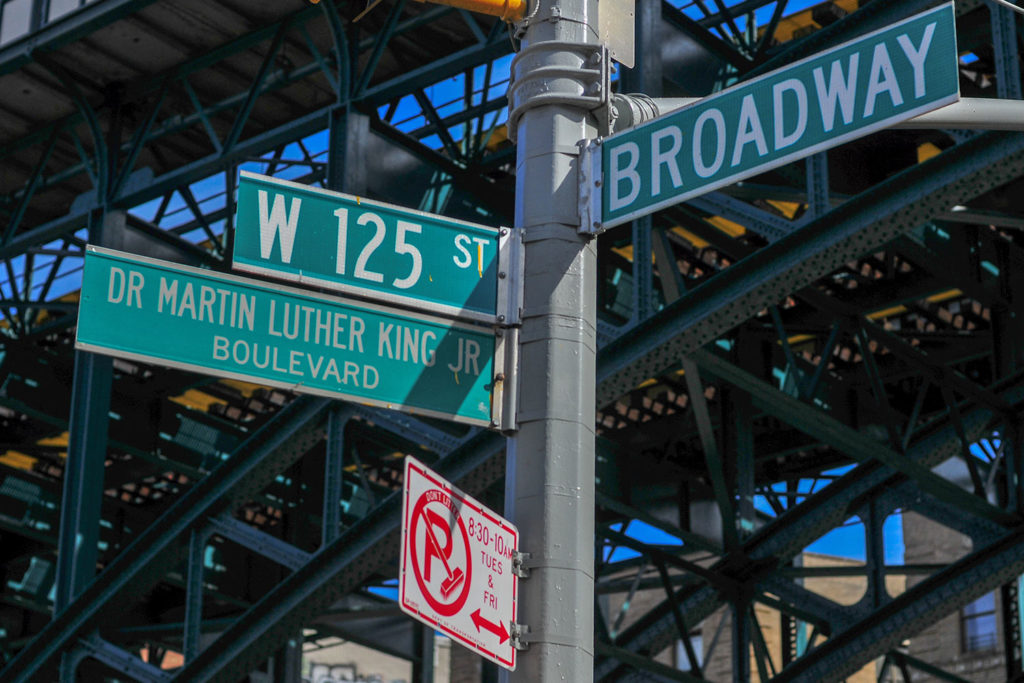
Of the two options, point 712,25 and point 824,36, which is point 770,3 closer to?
point 712,25

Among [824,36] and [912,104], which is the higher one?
[824,36]

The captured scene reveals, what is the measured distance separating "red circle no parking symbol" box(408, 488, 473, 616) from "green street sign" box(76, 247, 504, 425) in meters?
0.42

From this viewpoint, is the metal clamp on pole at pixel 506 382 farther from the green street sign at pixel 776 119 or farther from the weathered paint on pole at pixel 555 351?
the green street sign at pixel 776 119

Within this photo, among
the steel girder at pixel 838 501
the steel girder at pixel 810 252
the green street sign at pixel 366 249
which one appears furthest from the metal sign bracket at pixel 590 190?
the steel girder at pixel 838 501

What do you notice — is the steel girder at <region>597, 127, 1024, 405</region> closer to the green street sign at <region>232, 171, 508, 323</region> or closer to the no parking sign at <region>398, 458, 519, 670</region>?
the green street sign at <region>232, 171, 508, 323</region>

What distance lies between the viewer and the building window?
113 feet

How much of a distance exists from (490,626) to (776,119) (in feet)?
6.23

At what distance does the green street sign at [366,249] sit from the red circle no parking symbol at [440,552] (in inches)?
29.8

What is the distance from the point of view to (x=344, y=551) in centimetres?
1541

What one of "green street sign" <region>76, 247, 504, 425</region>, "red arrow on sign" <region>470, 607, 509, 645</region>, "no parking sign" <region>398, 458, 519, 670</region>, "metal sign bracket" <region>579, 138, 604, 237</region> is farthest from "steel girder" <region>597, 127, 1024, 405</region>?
"red arrow on sign" <region>470, 607, 509, 645</region>

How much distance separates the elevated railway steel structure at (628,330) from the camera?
1391 centimetres

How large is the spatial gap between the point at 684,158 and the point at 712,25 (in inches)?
451

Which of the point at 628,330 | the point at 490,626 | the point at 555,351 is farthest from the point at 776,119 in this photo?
the point at 628,330

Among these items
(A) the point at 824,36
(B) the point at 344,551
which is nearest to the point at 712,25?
(A) the point at 824,36
